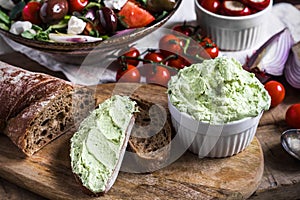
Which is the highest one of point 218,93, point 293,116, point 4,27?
point 218,93

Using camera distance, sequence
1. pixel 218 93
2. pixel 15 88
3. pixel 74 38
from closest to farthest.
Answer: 1. pixel 218 93
2. pixel 15 88
3. pixel 74 38

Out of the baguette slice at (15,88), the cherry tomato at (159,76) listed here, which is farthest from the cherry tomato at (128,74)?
Result: the baguette slice at (15,88)

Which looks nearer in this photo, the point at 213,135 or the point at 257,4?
the point at 213,135

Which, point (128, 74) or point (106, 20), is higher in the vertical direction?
point (106, 20)

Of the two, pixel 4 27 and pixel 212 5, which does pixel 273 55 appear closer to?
pixel 212 5

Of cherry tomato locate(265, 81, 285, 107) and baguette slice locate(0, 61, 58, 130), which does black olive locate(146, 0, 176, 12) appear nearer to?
cherry tomato locate(265, 81, 285, 107)

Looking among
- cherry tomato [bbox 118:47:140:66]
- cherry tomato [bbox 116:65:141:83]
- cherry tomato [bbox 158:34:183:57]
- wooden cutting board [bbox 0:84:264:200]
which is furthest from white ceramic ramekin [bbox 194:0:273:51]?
wooden cutting board [bbox 0:84:264:200]

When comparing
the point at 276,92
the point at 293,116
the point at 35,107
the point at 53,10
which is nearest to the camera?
the point at 35,107

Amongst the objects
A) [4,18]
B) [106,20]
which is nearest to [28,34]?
[4,18]

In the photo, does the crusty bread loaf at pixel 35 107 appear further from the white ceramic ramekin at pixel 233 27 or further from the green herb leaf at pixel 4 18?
the white ceramic ramekin at pixel 233 27
